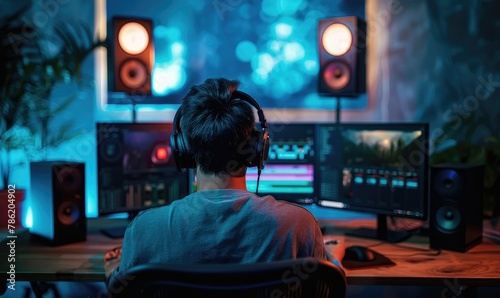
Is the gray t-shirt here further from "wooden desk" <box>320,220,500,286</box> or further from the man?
"wooden desk" <box>320,220,500,286</box>

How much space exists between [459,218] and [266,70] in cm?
136

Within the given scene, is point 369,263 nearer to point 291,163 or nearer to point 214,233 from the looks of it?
point 291,163

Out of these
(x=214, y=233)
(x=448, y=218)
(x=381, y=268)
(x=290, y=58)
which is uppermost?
(x=290, y=58)

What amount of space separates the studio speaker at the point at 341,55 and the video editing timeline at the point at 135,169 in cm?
82

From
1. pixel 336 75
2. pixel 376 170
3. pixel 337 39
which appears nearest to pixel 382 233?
pixel 376 170

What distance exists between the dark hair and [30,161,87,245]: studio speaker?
3.35 feet

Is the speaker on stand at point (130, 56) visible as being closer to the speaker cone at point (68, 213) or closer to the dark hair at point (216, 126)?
the speaker cone at point (68, 213)

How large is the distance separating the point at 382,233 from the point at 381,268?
44 centimetres

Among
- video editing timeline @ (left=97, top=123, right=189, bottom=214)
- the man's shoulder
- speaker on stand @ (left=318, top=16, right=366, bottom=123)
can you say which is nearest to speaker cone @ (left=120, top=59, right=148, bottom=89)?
video editing timeline @ (left=97, top=123, right=189, bottom=214)

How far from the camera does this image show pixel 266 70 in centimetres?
281

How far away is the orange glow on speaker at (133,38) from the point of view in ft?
7.83

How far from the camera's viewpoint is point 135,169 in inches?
86.9

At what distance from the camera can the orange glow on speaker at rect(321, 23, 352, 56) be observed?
240 cm

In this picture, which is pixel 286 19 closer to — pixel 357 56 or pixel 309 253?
pixel 357 56
